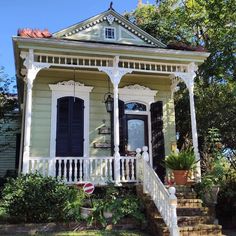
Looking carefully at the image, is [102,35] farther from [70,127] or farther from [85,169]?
[85,169]

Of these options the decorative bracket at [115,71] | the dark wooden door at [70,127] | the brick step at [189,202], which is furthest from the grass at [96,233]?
the decorative bracket at [115,71]

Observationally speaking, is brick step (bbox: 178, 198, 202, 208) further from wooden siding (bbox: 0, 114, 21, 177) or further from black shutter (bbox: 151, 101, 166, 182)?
wooden siding (bbox: 0, 114, 21, 177)

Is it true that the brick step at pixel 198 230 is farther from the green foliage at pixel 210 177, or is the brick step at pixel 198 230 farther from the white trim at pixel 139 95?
the white trim at pixel 139 95

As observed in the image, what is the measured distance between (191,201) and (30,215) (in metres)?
3.79

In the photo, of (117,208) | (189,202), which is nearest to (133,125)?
(189,202)

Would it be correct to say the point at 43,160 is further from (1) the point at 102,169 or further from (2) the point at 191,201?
(2) the point at 191,201

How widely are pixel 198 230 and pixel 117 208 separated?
6.14ft

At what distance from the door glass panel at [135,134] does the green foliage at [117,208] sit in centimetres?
299

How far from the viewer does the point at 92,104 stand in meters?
11.8

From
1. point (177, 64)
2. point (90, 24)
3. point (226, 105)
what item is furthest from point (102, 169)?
point (226, 105)

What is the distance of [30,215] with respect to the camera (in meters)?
8.08

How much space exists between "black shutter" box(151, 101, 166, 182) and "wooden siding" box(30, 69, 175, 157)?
20cm

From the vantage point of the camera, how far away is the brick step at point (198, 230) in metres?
7.74

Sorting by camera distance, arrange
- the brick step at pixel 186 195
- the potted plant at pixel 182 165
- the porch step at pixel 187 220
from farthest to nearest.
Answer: the potted plant at pixel 182 165, the brick step at pixel 186 195, the porch step at pixel 187 220
